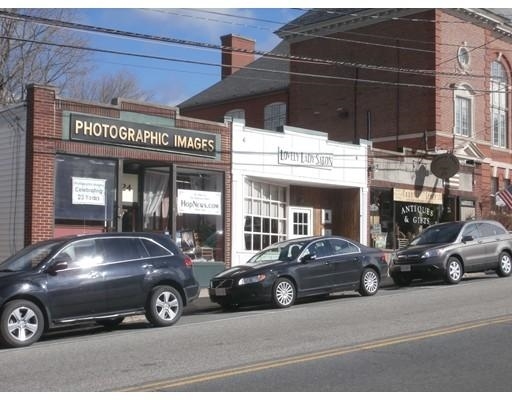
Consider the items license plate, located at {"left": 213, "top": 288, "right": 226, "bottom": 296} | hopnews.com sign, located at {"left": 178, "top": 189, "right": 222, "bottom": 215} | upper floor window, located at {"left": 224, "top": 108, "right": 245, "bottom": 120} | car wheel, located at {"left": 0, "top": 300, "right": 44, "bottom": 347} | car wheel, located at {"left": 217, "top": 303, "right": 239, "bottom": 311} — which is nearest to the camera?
car wheel, located at {"left": 0, "top": 300, "right": 44, "bottom": 347}

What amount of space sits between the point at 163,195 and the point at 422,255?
22.9ft

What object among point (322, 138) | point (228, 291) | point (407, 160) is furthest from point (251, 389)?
point (407, 160)

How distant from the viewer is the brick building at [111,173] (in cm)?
1644

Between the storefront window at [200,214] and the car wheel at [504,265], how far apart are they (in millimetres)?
7519

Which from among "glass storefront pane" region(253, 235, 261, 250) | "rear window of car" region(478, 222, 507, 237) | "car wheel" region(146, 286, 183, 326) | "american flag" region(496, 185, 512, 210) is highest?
"american flag" region(496, 185, 512, 210)

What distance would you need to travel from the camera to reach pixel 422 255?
57.6ft

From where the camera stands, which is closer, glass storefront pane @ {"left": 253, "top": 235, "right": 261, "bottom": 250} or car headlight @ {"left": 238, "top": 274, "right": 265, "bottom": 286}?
car headlight @ {"left": 238, "top": 274, "right": 265, "bottom": 286}

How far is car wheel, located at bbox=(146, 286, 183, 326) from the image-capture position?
39.4ft

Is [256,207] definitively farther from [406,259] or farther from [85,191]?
[85,191]

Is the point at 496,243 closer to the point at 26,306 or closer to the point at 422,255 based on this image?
the point at 422,255

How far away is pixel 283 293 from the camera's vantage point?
14.4 meters

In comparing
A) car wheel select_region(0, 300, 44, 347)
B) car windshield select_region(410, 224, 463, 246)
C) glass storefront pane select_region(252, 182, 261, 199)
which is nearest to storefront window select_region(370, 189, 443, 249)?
glass storefront pane select_region(252, 182, 261, 199)

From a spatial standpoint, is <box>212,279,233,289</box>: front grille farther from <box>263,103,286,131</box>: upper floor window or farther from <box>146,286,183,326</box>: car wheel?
<box>263,103,286,131</box>: upper floor window

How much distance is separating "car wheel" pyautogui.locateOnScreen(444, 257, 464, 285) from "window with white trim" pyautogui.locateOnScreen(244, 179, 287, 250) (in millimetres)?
6192
